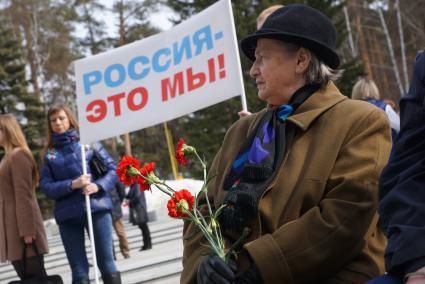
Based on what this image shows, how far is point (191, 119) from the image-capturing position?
28.3 metres

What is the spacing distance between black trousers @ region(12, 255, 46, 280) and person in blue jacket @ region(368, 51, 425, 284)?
4067 millimetres

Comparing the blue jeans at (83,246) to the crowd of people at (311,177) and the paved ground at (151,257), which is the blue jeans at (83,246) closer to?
the paved ground at (151,257)

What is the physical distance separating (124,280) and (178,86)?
2.60 meters

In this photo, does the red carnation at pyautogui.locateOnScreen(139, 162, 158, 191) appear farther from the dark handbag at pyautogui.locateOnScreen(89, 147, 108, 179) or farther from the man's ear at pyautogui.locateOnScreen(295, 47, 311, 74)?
the dark handbag at pyautogui.locateOnScreen(89, 147, 108, 179)

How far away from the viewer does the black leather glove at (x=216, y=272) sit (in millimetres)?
2160

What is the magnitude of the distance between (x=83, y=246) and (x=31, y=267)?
525mm

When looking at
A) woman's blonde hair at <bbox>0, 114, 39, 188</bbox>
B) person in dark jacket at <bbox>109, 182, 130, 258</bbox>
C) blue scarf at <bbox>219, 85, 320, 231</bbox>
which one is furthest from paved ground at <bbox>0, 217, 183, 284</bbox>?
blue scarf at <bbox>219, 85, 320, 231</bbox>

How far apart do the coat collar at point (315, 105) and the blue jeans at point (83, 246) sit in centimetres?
311

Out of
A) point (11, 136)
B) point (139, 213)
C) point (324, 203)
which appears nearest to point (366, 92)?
point (11, 136)

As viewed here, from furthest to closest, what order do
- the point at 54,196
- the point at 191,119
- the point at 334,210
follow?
the point at 191,119
the point at 54,196
the point at 334,210

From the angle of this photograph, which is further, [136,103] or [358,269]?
[136,103]

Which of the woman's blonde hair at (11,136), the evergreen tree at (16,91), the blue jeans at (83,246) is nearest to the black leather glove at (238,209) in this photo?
the blue jeans at (83,246)

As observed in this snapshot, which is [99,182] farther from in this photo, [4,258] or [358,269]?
[358,269]

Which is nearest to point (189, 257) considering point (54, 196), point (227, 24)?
point (227, 24)
